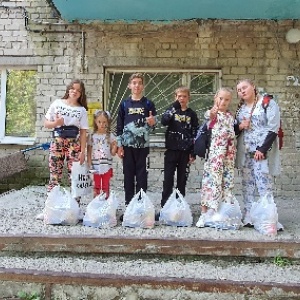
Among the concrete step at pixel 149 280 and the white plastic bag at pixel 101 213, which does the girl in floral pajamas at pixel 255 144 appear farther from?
the white plastic bag at pixel 101 213

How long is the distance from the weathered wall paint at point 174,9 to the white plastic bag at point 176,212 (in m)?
2.90

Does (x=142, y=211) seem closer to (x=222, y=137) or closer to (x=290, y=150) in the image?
(x=222, y=137)

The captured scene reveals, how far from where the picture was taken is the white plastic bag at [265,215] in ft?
12.4

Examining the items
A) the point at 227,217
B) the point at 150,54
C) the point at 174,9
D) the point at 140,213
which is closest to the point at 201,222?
the point at 227,217

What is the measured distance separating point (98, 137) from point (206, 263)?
1.71 metres

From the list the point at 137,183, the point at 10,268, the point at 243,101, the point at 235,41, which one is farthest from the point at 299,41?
the point at 10,268

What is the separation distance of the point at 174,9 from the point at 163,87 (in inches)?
52.7

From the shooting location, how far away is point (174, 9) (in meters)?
5.99

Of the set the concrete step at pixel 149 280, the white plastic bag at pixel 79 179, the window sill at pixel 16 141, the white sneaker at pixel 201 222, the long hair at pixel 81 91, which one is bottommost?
the concrete step at pixel 149 280

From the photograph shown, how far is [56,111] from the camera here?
416cm

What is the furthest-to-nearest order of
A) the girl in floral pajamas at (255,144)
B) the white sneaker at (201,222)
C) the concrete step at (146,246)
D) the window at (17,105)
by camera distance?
the window at (17,105) < the white sneaker at (201,222) < the girl in floral pajamas at (255,144) < the concrete step at (146,246)

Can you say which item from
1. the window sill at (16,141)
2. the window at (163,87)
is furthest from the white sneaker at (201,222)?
the window sill at (16,141)

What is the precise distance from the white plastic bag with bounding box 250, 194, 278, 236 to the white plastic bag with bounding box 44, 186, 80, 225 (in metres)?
1.66

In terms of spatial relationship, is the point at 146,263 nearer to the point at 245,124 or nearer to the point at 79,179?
the point at 79,179
